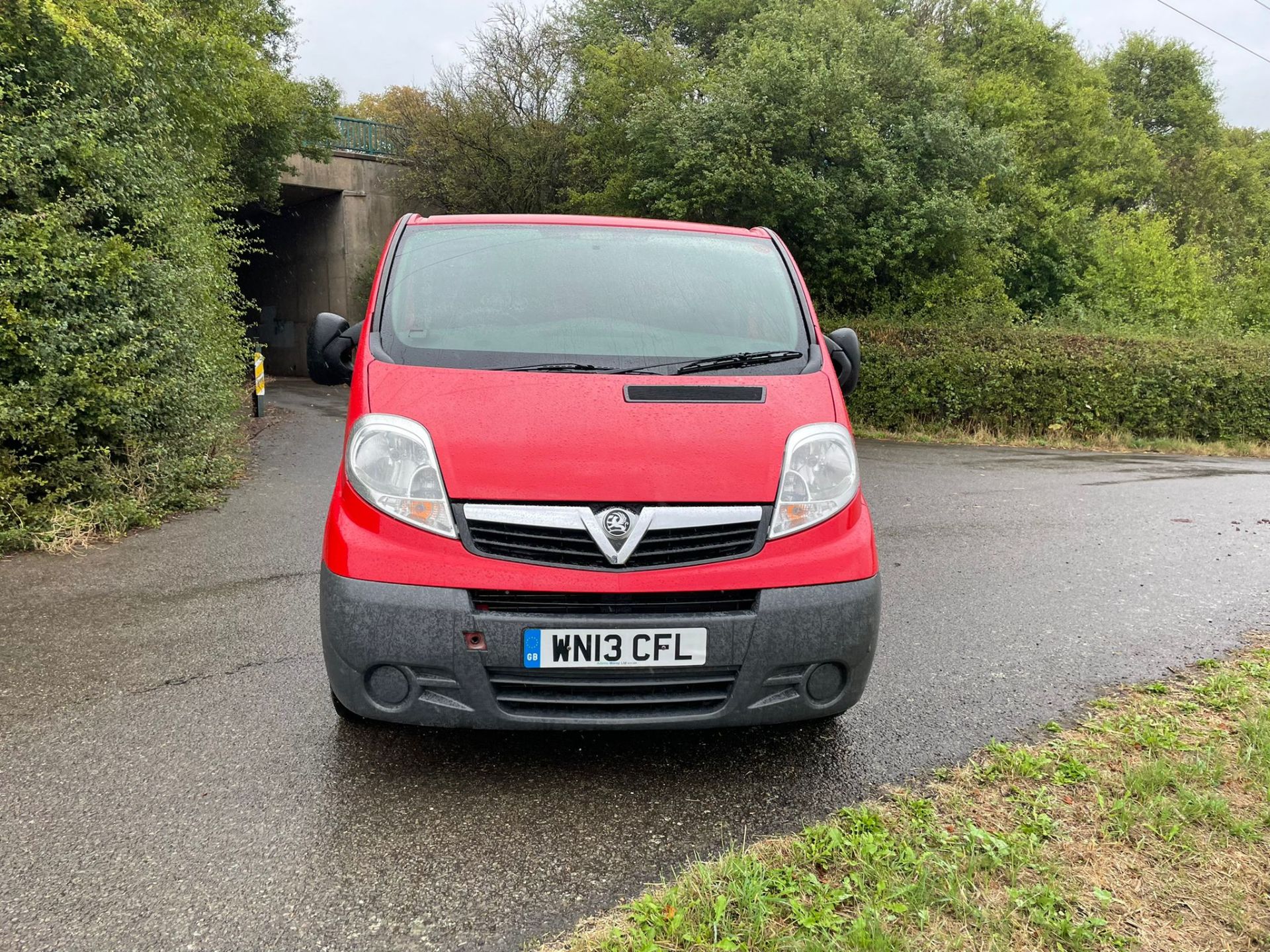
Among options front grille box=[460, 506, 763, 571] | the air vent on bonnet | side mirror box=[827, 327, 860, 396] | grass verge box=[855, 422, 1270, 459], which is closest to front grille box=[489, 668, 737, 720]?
front grille box=[460, 506, 763, 571]

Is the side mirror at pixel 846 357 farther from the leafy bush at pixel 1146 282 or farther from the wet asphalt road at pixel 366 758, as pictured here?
the leafy bush at pixel 1146 282

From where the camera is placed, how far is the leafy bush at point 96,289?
6.27 m

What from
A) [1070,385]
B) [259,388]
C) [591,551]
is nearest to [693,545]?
[591,551]

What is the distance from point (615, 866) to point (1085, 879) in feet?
4.11

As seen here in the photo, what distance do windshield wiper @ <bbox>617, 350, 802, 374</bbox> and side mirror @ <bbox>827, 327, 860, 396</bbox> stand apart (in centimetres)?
66

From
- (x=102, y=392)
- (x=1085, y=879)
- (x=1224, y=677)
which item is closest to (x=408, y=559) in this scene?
(x=1085, y=879)

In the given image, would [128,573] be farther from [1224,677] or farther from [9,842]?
[1224,677]

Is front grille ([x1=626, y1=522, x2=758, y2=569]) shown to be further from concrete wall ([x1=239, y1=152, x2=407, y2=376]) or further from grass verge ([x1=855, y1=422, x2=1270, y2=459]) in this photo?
concrete wall ([x1=239, y1=152, x2=407, y2=376])

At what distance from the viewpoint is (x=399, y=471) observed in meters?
2.86

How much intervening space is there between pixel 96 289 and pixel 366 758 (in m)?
4.99

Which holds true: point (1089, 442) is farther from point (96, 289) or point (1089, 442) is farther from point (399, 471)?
point (399, 471)

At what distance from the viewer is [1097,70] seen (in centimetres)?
3020

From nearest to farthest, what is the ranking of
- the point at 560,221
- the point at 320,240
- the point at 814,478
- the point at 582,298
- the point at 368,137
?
1. the point at 814,478
2. the point at 582,298
3. the point at 560,221
4. the point at 368,137
5. the point at 320,240

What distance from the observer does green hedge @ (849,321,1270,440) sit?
15555 millimetres
